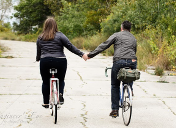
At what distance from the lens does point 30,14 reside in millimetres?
54719

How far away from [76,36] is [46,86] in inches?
1123

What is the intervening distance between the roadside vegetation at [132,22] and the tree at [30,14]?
147 mm

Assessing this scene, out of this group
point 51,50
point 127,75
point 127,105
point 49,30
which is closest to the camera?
point 127,75

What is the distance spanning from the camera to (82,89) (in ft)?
32.0

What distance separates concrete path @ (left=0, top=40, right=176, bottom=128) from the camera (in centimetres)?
618

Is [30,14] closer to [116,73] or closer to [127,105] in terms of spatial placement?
[116,73]

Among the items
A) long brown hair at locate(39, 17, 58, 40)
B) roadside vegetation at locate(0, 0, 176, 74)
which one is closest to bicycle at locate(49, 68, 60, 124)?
long brown hair at locate(39, 17, 58, 40)

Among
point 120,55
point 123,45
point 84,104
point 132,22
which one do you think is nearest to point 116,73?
point 120,55

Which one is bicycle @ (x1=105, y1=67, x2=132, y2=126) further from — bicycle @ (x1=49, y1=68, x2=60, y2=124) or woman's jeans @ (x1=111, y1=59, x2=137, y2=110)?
bicycle @ (x1=49, y1=68, x2=60, y2=124)

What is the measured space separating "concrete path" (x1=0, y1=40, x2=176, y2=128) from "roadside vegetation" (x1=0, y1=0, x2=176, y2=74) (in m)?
3.08

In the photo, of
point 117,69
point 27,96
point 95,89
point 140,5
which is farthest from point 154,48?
point 117,69

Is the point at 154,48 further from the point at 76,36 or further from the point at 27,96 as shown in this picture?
the point at 76,36

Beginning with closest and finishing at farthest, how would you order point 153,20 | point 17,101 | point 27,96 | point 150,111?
point 150,111
point 17,101
point 27,96
point 153,20

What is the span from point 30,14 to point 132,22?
3561 cm
